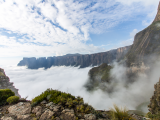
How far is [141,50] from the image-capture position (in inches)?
4318

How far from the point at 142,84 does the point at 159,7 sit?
12103cm

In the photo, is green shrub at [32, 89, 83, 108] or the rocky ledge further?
green shrub at [32, 89, 83, 108]

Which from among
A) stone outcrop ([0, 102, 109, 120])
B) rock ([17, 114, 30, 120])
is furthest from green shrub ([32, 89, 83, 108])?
rock ([17, 114, 30, 120])

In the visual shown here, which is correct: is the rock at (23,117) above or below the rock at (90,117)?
below

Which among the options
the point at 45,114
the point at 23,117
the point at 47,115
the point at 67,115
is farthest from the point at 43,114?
the point at 67,115

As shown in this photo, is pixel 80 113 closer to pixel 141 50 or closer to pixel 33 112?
pixel 33 112

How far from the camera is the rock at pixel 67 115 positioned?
4.63m

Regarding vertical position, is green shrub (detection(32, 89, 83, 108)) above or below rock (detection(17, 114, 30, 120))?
above

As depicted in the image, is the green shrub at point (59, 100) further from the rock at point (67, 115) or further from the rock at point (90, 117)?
the rock at point (90, 117)

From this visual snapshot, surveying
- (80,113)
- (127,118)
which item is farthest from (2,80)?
(127,118)

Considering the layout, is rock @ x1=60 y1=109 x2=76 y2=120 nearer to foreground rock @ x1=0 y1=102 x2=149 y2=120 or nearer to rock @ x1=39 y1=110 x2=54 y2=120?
foreground rock @ x1=0 y1=102 x2=149 y2=120

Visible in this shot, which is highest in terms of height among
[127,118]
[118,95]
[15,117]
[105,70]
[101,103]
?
[127,118]

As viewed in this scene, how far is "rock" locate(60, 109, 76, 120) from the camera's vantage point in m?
4.63

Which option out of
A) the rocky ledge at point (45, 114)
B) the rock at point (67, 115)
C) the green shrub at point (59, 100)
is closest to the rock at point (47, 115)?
the rocky ledge at point (45, 114)
